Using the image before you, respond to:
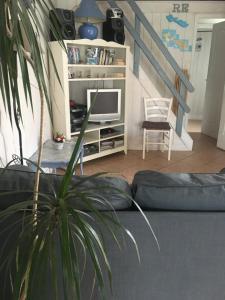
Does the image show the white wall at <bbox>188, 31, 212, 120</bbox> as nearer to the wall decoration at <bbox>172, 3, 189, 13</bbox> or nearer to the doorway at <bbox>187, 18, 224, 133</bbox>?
the doorway at <bbox>187, 18, 224, 133</bbox>

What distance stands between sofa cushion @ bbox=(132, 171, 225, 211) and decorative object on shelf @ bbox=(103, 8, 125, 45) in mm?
2971

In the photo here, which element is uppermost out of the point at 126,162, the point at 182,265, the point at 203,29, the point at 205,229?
the point at 203,29

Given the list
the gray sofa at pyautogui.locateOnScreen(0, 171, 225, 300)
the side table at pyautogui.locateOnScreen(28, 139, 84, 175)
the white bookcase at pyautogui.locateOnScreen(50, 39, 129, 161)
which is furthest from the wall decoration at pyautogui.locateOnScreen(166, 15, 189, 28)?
the gray sofa at pyautogui.locateOnScreen(0, 171, 225, 300)

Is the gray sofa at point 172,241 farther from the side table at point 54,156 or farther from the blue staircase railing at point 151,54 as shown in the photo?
the blue staircase railing at point 151,54

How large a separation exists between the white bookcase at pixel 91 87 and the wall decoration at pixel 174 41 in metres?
0.95

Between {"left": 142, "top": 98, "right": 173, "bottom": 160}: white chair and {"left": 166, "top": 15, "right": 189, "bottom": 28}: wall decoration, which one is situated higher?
{"left": 166, "top": 15, "right": 189, "bottom": 28}: wall decoration

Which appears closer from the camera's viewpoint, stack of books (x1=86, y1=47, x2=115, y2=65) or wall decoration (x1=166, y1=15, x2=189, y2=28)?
stack of books (x1=86, y1=47, x2=115, y2=65)

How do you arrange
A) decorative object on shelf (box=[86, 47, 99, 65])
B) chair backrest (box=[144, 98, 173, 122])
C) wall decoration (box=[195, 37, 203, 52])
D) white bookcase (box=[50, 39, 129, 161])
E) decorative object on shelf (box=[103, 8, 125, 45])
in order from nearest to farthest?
white bookcase (box=[50, 39, 129, 161]), decorative object on shelf (box=[86, 47, 99, 65]), decorative object on shelf (box=[103, 8, 125, 45]), chair backrest (box=[144, 98, 173, 122]), wall decoration (box=[195, 37, 203, 52])

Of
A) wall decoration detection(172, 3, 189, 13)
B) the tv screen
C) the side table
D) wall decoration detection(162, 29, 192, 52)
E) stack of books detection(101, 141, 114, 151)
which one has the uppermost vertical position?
wall decoration detection(172, 3, 189, 13)

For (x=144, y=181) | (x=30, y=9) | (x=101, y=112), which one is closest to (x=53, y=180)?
(x=144, y=181)

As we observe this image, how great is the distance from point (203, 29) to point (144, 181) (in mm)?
5489

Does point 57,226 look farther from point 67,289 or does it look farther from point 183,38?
point 183,38

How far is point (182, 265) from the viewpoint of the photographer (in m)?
1.14

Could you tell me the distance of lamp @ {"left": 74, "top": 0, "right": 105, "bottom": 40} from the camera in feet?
10.3
